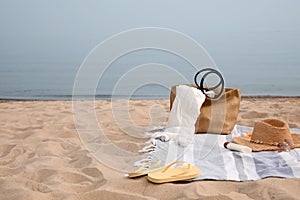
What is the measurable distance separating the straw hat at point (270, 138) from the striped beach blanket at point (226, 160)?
0.22ft

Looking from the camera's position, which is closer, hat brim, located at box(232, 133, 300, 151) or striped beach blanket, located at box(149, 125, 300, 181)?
striped beach blanket, located at box(149, 125, 300, 181)

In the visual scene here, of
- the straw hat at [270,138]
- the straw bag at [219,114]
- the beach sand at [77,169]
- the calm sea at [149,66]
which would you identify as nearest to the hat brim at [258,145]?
the straw hat at [270,138]

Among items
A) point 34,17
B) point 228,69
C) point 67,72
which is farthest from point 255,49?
point 34,17

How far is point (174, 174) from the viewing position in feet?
6.33

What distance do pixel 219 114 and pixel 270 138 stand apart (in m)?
0.46

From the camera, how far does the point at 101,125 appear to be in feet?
10.5

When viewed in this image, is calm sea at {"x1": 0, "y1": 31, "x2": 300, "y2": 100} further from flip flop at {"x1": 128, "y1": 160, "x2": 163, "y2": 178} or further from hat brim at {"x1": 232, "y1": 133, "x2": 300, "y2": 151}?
flip flop at {"x1": 128, "y1": 160, "x2": 163, "y2": 178}

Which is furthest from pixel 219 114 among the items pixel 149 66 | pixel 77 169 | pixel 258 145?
pixel 149 66

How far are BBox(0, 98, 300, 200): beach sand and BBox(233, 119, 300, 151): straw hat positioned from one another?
0.54 m

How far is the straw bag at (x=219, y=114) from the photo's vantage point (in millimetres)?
2812

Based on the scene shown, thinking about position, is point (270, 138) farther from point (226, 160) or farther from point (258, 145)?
point (226, 160)

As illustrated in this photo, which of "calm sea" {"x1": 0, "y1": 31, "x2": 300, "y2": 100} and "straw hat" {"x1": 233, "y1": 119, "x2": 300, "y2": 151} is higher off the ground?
"calm sea" {"x1": 0, "y1": 31, "x2": 300, "y2": 100}

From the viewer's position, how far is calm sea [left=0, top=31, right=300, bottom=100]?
236 inches

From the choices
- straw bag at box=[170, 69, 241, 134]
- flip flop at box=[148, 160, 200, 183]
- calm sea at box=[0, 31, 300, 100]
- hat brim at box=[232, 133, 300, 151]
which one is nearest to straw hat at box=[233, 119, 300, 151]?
hat brim at box=[232, 133, 300, 151]
